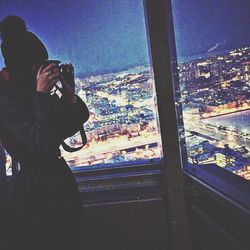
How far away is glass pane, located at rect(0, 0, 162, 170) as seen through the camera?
2.08m

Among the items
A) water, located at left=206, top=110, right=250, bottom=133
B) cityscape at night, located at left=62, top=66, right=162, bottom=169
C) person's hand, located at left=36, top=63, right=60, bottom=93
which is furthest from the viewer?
cityscape at night, located at left=62, top=66, right=162, bottom=169

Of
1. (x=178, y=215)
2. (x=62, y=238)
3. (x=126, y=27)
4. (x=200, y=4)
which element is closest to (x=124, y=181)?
(x=178, y=215)

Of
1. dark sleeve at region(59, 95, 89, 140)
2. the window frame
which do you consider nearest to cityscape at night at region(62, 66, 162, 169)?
the window frame

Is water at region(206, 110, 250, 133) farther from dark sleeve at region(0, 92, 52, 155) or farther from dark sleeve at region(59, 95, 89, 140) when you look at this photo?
dark sleeve at region(0, 92, 52, 155)

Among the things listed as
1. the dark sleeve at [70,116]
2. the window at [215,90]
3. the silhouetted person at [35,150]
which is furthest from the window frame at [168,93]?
the silhouetted person at [35,150]

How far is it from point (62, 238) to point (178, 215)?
2.43 feet

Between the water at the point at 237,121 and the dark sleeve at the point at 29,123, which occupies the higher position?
the dark sleeve at the point at 29,123

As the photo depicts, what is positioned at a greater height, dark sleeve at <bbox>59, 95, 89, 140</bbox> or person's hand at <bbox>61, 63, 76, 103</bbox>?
person's hand at <bbox>61, 63, 76, 103</bbox>

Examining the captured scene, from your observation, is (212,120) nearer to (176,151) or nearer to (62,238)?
(176,151)

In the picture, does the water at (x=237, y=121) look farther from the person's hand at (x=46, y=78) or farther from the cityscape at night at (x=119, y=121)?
the person's hand at (x=46, y=78)

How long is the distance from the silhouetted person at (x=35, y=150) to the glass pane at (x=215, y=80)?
2.37ft

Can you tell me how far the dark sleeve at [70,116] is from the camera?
5.29 feet

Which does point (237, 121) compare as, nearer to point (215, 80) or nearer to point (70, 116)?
point (215, 80)

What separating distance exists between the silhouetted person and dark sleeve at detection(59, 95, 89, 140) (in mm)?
17
